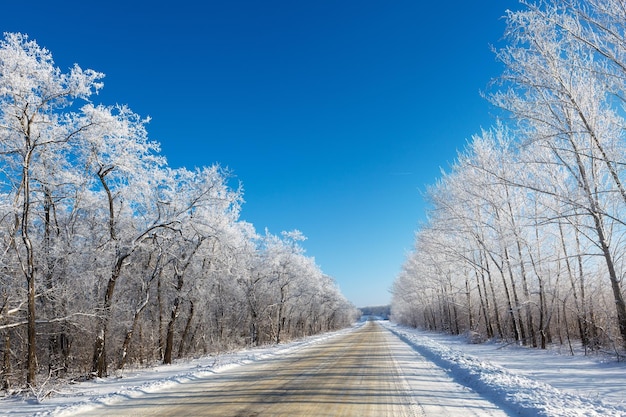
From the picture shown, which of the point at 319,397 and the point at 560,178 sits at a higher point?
the point at 560,178

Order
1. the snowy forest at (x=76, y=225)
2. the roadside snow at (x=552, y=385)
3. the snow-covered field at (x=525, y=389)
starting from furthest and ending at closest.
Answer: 1. the snowy forest at (x=76, y=225)
2. the snow-covered field at (x=525, y=389)
3. the roadside snow at (x=552, y=385)

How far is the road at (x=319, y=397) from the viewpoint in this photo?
6469 millimetres

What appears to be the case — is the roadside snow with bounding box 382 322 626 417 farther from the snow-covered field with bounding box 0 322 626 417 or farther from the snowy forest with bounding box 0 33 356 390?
the snowy forest with bounding box 0 33 356 390

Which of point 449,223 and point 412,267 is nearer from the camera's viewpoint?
point 449,223

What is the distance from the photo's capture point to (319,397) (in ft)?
24.8

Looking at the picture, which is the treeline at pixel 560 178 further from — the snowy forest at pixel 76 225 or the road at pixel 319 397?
the snowy forest at pixel 76 225

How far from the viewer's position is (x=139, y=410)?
7.13 meters

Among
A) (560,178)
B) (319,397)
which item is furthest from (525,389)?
(560,178)

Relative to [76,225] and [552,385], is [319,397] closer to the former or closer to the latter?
[552,385]

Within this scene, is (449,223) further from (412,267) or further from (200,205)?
(412,267)

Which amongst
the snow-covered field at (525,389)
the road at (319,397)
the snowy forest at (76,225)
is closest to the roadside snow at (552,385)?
the snow-covered field at (525,389)

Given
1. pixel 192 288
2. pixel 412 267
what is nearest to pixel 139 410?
pixel 192 288

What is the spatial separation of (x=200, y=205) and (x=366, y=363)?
9.73m

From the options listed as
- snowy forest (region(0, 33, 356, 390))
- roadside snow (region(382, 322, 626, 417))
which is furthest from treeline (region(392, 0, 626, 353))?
snowy forest (region(0, 33, 356, 390))
